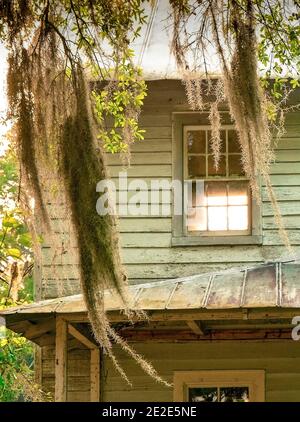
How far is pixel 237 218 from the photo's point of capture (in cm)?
1014

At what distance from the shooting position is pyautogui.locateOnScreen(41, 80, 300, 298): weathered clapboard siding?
10.0 meters

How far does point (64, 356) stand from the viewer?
830 centimetres

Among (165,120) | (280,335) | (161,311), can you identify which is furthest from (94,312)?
(165,120)

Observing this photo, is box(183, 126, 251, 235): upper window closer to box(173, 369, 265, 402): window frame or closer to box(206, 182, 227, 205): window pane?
box(206, 182, 227, 205): window pane

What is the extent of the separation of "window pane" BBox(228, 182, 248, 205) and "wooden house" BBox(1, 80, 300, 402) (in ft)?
0.04

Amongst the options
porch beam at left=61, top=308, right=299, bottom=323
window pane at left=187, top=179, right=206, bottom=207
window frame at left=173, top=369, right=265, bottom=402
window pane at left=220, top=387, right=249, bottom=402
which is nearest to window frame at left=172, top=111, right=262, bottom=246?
window pane at left=187, top=179, right=206, bottom=207

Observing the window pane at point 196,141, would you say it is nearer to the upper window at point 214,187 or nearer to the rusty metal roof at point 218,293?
the upper window at point 214,187

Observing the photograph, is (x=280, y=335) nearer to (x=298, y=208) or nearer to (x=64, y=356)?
(x=298, y=208)

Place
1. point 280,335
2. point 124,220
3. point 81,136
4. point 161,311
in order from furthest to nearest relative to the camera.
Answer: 1. point 124,220
2. point 280,335
3. point 161,311
4. point 81,136

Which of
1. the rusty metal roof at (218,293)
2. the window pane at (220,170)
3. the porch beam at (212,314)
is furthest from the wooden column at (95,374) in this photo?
the window pane at (220,170)

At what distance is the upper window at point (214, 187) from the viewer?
10.1 m

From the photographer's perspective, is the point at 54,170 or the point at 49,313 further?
the point at 49,313

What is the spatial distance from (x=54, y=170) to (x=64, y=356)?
393 centimetres

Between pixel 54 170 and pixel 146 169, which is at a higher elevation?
pixel 146 169
